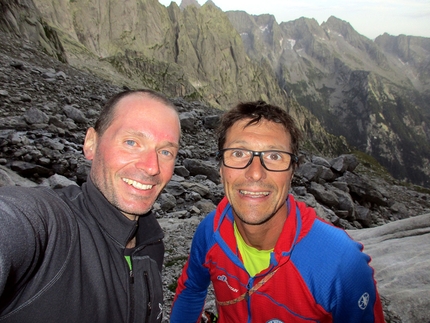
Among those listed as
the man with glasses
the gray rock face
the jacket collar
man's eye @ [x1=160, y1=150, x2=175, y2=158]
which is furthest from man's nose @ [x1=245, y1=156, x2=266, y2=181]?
the gray rock face

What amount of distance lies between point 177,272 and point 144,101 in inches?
151

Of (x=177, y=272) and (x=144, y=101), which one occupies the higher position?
(x=144, y=101)

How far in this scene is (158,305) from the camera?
7.86 feet

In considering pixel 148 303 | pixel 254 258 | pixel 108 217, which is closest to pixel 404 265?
pixel 254 258

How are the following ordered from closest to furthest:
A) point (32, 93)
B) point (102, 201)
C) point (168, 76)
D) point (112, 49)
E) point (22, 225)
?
point (22, 225) → point (102, 201) → point (32, 93) → point (112, 49) → point (168, 76)

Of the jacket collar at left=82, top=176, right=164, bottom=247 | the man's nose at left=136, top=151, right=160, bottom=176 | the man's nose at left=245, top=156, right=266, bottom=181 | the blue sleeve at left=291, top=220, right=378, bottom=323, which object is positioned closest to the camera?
the jacket collar at left=82, top=176, right=164, bottom=247

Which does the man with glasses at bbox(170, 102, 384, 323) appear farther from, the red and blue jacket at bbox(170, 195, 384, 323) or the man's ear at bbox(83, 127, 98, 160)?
the man's ear at bbox(83, 127, 98, 160)

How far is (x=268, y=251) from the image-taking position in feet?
9.43

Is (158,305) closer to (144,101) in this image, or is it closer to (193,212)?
(144,101)

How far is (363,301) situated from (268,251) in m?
0.97

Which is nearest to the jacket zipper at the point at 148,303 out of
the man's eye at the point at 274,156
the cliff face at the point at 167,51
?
the man's eye at the point at 274,156

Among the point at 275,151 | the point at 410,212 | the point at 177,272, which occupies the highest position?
the point at 275,151

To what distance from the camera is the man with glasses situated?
236 centimetres

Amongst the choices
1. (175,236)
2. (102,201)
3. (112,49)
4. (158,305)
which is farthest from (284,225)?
(112,49)
